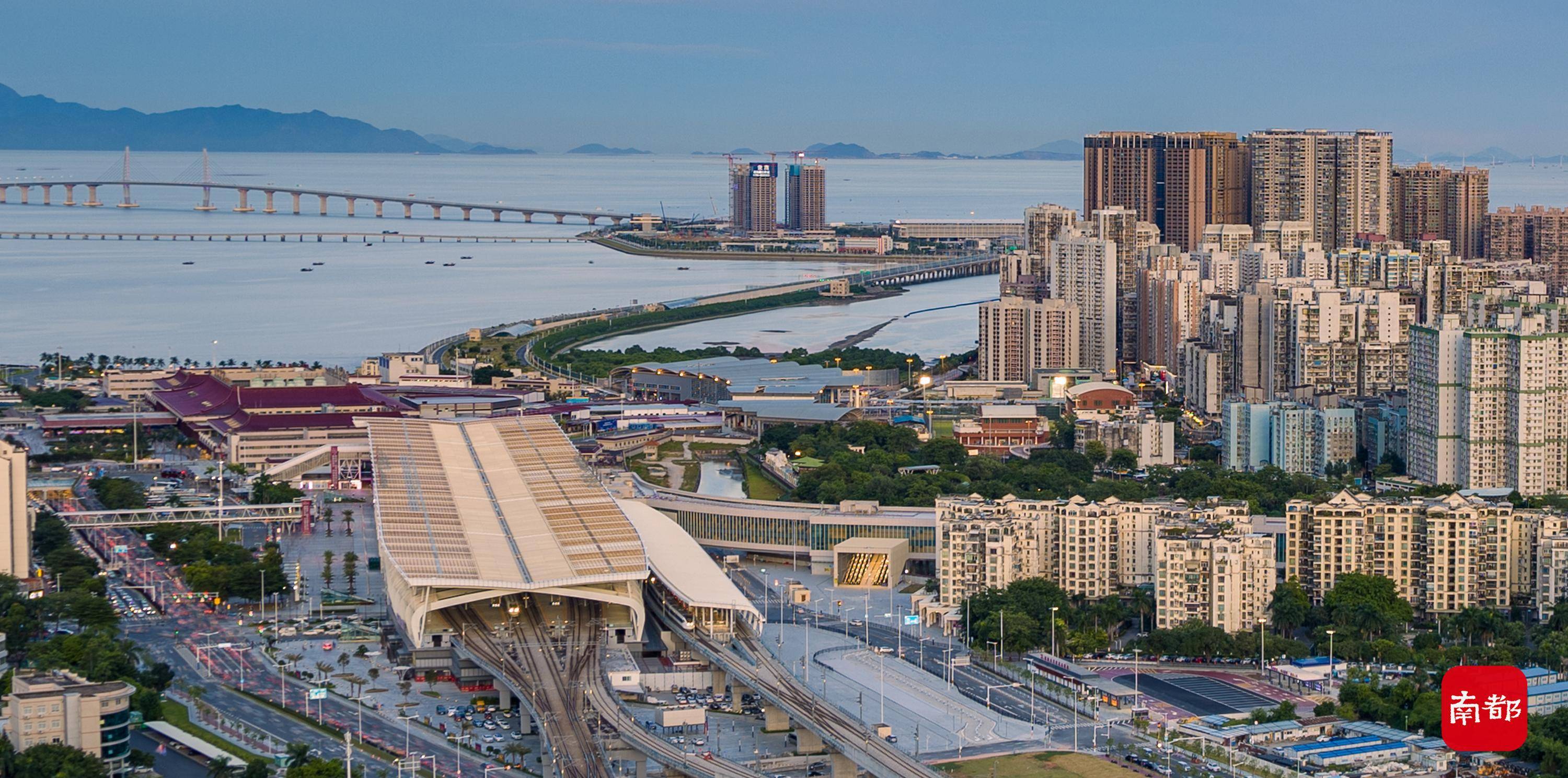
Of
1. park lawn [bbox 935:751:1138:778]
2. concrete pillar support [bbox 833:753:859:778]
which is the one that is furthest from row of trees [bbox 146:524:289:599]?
park lawn [bbox 935:751:1138:778]

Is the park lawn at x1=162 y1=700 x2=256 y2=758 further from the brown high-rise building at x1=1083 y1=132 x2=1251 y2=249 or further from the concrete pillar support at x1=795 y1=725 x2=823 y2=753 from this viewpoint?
the brown high-rise building at x1=1083 y1=132 x2=1251 y2=249

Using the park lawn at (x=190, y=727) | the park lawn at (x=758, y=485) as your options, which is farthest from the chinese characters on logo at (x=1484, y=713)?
the park lawn at (x=758, y=485)

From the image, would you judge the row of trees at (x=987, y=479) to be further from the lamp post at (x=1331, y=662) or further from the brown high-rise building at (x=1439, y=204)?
the brown high-rise building at (x=1439, y=204)

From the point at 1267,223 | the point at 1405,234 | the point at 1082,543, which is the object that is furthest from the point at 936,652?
the point at 1405,234

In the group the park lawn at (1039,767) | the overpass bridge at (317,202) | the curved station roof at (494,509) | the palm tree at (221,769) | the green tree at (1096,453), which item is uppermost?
the overpass bridge at (317,202)

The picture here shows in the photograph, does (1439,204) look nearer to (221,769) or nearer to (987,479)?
(987,479)
